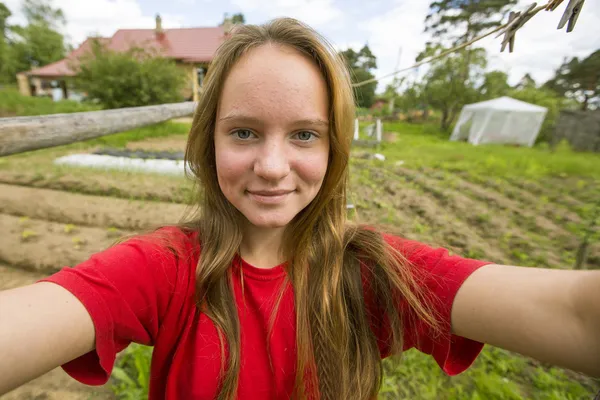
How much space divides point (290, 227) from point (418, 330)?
1.73ft

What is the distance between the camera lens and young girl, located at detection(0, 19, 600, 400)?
79 centimetres

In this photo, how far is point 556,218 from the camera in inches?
191

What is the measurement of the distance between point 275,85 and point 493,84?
2243cm

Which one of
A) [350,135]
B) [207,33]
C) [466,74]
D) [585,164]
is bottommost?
[585,164]

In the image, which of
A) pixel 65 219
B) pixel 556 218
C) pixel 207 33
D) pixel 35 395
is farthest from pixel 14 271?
pixel 207 33

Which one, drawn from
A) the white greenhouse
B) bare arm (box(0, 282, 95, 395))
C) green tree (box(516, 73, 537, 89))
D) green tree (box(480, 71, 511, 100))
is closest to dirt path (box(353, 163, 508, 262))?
bare arm (box(0, 282, 95, 395))

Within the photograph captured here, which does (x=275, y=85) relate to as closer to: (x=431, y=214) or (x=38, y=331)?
(x=38, y=331)

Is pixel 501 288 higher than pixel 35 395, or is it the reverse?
pixel 501 288

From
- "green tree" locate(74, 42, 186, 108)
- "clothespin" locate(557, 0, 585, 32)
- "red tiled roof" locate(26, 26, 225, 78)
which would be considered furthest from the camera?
"red tiled roof" locate(26, 26, 225, 78)

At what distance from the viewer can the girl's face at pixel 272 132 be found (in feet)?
2.99

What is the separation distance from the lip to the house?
17.9m

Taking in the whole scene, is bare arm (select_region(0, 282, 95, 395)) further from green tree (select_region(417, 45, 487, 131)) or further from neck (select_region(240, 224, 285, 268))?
green tree (select_region(417, 45, 487, 131))

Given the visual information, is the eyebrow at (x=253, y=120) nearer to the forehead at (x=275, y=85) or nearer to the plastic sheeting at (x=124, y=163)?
the forehead at (x=275, y=85)

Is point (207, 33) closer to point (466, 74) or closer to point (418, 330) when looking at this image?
point (466, 74)
